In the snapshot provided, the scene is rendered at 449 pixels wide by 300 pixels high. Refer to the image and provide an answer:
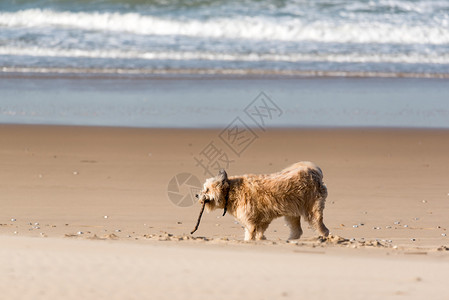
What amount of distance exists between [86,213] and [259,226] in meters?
2.17

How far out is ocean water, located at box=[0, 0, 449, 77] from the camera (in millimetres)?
21094

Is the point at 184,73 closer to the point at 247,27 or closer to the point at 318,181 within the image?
the point at 247,27

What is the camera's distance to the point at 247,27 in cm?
2728

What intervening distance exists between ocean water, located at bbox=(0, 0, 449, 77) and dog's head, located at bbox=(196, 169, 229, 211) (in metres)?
12.7

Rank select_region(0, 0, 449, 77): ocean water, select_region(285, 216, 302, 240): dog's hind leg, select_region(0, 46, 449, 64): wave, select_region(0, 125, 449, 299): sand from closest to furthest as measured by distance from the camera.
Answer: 1. select_region(0, 125, 449, 299): sand
2. select_region(285, 216, 302, 240): dog's hind leg
3. select_region(0, 0, 449, 77): ocean water
4. select_region(0, 46, 449, 64): wave

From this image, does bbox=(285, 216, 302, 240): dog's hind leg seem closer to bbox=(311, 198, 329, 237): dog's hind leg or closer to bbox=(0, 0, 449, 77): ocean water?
bbox=(311, 198, 329, 237): dog's hind leg

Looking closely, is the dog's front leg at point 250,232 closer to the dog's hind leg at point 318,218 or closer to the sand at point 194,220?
the sand at point 194,220

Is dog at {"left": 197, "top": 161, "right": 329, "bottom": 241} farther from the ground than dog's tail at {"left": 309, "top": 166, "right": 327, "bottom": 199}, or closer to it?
closer to it

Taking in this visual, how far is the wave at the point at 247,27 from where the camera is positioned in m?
26.3

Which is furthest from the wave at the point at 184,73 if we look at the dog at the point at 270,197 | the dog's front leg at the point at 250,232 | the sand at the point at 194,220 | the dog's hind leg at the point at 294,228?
the dog's front leg at the point at 250,232

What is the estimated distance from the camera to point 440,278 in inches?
208

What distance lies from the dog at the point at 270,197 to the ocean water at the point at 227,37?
1273 centimetres

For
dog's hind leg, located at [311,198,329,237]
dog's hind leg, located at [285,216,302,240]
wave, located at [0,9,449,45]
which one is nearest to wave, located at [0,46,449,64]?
wave, located at [0,9,449,45]

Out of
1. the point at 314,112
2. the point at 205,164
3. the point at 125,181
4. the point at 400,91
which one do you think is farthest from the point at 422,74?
the point at 125,181
